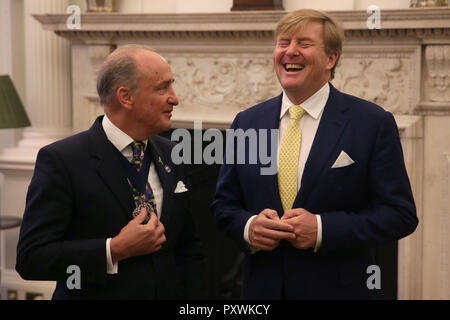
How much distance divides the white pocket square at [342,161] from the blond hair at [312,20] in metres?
0.36

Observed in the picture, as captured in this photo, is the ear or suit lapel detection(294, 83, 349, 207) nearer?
the ear

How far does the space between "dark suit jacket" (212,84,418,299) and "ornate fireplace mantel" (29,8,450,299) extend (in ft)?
5.25

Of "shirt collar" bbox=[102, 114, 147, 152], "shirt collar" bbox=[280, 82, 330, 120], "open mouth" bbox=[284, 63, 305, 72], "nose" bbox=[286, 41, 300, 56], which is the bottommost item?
"shirt collar" bbox=[102, 114, 147, 152]

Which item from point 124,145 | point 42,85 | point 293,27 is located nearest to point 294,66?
point 293,27

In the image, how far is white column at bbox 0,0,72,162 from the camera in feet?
14.6

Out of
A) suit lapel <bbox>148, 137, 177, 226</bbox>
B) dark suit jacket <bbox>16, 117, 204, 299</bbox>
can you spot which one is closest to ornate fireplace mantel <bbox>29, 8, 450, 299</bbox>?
suit lapel <bbox>148, 137, 177, 226</bbox>

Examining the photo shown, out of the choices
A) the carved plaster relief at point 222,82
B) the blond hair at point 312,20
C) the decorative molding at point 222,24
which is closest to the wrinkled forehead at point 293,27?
the blond hair at point 312,20

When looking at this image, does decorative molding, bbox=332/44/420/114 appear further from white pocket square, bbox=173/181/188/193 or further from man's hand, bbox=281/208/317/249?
white pocket square, bbox=173/181/188/193

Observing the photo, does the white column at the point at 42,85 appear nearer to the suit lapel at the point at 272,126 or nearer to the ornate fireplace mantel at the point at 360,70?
the ornate fireplace mantel at the point at 360,70

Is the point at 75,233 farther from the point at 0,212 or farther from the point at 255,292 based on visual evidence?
the point at 0,212

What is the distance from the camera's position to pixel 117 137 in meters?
1.96

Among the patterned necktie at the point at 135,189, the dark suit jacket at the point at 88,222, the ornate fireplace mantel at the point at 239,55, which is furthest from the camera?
the ornate fireplace mantel at the point at 239,55

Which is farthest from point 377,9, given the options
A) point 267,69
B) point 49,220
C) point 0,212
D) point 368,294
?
point 0,212

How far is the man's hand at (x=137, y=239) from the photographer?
71.6 inches
